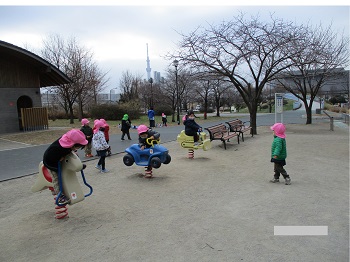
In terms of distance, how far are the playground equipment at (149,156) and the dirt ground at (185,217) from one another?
361 millimetres

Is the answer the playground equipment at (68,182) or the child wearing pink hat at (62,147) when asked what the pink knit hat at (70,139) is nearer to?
the child wearing pink hat at (62,147)

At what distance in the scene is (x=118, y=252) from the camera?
136 inches

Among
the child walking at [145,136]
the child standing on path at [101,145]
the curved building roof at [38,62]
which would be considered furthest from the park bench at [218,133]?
the curved building roof at [38,62]

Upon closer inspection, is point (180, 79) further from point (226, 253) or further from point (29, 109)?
point (226, 253)

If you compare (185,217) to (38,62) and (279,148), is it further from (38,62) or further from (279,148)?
(38,62)

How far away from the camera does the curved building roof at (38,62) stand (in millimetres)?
16484

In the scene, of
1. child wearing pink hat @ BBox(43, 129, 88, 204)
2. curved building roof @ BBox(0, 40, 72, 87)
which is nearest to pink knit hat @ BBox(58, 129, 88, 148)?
child wearing pink hat @ BBox(43, 129, 88, 204)

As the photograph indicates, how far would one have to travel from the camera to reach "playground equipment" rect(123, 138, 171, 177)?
6884mm

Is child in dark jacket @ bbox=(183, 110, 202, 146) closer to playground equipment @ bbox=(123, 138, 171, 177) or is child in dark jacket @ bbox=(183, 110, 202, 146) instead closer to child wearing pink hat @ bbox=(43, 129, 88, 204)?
playground equipment @ bbox=(123, 138, 171, 177)

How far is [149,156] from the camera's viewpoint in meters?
7.07

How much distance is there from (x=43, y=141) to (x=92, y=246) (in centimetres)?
1258

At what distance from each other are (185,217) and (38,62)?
17.6m

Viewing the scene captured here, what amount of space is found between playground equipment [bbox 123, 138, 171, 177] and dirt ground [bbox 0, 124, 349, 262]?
36 cm

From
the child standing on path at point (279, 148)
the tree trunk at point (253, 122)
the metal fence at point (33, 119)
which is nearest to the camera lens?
the child standing on path at point (279, 148)
